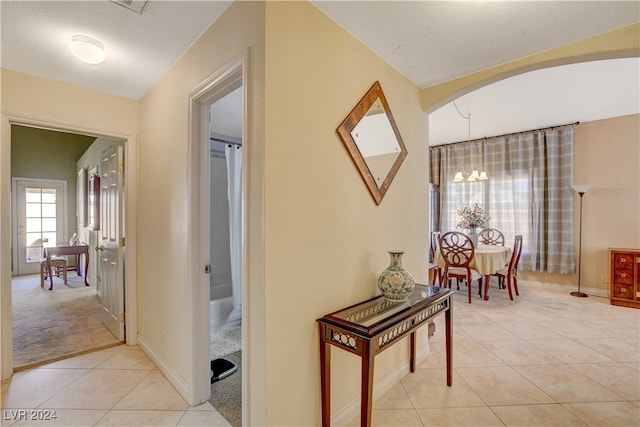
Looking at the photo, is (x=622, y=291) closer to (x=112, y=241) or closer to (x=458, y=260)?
(x=458, y=260)

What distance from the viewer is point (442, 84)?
2.36 metres

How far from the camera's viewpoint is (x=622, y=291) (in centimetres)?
382

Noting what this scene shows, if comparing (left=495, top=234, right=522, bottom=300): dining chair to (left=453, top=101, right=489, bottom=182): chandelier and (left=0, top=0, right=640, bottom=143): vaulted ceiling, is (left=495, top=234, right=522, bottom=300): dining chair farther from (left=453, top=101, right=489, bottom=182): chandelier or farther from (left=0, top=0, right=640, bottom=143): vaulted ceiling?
(left=0, top=0, right=640, bottom=143): vaulted ceiling

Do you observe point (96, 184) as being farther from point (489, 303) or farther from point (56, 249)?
point (489, 303)

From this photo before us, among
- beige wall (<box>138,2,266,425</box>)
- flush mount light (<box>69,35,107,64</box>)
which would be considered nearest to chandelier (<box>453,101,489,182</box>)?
beige wall (<box>138,2,266,425</box>)

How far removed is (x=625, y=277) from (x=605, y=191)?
1.29 metres

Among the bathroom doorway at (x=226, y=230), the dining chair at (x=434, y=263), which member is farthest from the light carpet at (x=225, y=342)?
the dining chair at (x=434, y=263)

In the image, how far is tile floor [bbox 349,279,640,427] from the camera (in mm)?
1787

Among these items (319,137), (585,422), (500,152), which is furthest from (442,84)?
(500,152)

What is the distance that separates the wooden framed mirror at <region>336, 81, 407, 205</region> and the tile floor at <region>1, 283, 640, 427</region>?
1437 mm

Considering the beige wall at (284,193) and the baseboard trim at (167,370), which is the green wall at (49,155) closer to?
the beige wall at (284,193)

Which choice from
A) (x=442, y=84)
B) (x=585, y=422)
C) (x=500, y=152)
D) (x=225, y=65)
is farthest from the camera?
(x=500, y=152)

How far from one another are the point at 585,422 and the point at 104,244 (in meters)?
4.30

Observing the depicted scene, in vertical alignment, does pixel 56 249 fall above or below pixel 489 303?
above
